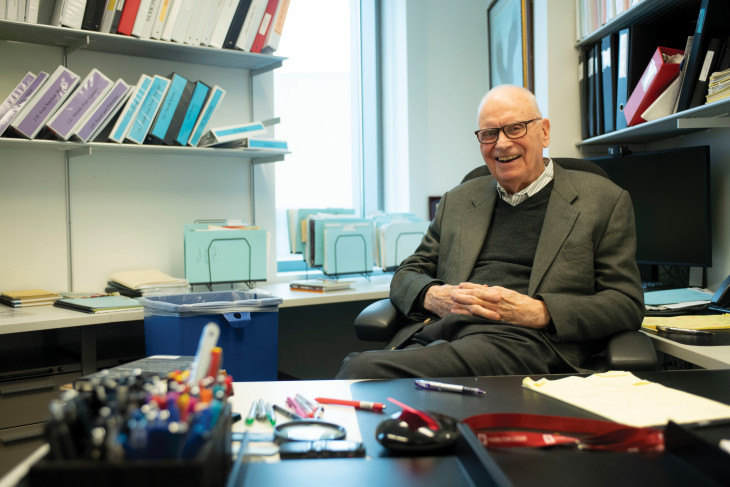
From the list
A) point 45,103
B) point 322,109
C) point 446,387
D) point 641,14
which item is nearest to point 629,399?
point 446,387

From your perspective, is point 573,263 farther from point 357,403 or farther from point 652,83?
point 357,403

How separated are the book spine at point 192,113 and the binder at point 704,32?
1.81 m

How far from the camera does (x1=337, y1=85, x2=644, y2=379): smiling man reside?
5.23 ft

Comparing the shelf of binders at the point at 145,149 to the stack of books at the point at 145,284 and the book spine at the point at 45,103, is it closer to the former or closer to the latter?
the book spine at the point at 45,103

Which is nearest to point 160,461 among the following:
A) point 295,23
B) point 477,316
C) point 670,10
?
point 477,316

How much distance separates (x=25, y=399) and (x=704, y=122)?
2.41 m

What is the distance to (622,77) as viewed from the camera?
242cm

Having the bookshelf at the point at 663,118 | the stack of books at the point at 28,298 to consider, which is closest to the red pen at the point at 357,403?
the bookshelf at the point at 663,118

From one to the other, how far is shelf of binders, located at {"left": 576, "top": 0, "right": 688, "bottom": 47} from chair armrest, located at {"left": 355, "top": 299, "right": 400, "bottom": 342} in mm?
1431

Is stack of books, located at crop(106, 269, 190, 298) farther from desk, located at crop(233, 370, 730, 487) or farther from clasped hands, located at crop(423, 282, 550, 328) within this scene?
desk, located at crop(233, 370, 730, 487)

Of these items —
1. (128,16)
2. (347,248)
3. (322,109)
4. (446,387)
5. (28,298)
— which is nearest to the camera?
(446,387)

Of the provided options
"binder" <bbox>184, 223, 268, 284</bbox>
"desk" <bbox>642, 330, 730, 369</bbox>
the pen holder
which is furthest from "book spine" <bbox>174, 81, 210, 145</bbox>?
the pen holder

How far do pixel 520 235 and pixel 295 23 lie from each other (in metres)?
2.15

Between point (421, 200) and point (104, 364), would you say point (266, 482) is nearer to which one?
point (104, 364)
